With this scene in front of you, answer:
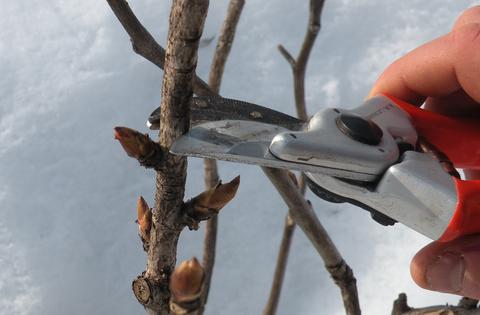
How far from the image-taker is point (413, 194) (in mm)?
761

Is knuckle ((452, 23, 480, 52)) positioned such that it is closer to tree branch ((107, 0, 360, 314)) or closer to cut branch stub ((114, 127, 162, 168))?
tree branch ((107, 0, 360, 314))

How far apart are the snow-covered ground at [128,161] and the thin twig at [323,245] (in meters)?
0.48

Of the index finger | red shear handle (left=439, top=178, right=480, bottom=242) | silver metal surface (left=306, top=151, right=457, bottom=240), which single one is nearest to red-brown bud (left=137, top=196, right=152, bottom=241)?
silver metal surface (left=306, top=151, right=457, bottom=240)

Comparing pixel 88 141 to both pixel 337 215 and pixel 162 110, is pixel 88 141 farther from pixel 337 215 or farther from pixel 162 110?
pixel 162 110

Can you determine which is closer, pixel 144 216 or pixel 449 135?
pixel 144 216

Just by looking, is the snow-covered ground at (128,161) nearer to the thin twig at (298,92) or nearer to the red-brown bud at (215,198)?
the thin twig at (298,92)

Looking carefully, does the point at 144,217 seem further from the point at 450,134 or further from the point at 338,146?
the point at 450,134

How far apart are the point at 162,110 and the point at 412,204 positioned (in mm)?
311

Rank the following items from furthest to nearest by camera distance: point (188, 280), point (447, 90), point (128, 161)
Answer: point (128, 161) → point (447, 90) → point (188, 280)

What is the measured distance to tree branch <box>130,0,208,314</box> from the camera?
56cm

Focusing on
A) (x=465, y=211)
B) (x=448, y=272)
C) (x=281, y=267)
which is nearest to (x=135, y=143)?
(x=465, y=211)

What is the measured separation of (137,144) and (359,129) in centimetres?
32

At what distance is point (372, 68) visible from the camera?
6.86ft

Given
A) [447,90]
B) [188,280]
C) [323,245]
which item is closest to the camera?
[188,280]
